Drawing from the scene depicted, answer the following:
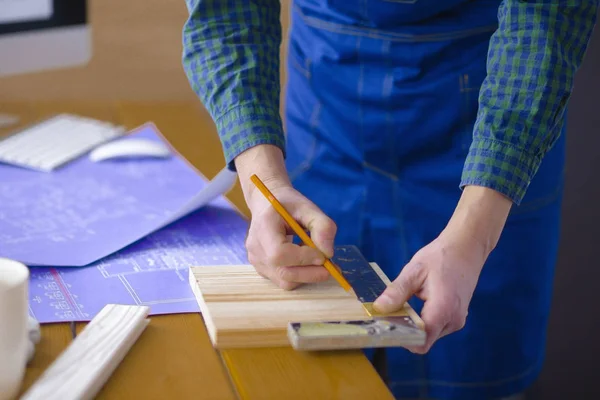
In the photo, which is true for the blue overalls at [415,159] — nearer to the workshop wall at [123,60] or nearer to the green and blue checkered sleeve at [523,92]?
the green and blue checkered sleeve at [523,92]

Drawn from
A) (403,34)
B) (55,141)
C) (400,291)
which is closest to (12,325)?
(400,291)

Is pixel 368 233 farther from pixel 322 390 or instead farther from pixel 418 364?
pixel 322 390

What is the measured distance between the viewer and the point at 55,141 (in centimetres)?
148

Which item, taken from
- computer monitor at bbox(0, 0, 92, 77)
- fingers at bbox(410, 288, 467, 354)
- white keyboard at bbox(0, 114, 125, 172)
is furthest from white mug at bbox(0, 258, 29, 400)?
computer monitor at bbox(0, 0, 92, 77)

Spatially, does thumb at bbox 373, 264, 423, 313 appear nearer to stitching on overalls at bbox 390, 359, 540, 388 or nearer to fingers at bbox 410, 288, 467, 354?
fingers at bbox 410, 288, 467, 354

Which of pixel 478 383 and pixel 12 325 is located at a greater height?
pixel 12 325

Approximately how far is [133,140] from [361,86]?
0.45 m

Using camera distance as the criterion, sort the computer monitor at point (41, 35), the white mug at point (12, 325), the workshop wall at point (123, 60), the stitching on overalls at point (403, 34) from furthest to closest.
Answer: the workshop wall at point (123, 60) < the computer monitor at point (41, 35) < the stitching on overalls at point (403, 34) < the white mug at point (12, 325)

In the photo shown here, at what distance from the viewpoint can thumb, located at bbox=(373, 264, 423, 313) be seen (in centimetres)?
86

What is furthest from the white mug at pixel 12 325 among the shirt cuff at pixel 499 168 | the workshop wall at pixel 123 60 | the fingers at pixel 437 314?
the workshop wall at pixel 123 60

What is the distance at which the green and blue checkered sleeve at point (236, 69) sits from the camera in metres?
1.06

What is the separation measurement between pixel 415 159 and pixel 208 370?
0.58 m

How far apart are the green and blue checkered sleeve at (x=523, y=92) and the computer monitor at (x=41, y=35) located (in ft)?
3.12

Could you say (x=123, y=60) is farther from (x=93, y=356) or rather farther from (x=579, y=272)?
(x=93, y=356)
